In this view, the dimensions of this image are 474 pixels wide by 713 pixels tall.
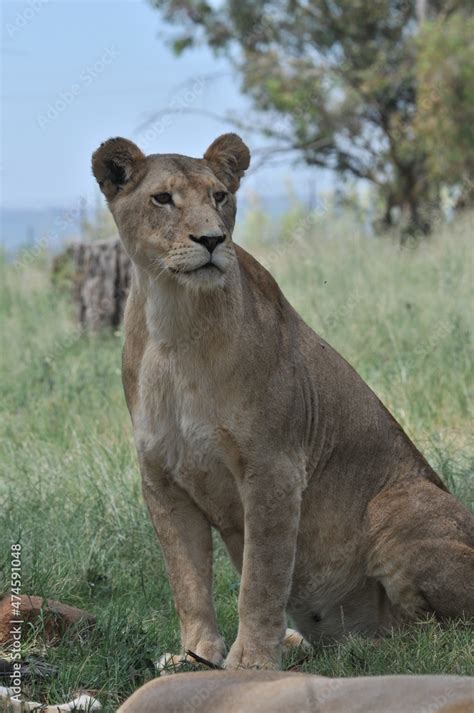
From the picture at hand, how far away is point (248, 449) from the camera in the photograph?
404 centimetres

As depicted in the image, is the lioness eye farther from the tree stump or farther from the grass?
the tree stump

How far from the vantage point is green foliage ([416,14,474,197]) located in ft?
61.0

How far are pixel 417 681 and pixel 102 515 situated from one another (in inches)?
140

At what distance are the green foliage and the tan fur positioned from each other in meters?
16.5

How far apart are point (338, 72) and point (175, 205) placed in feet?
63.9

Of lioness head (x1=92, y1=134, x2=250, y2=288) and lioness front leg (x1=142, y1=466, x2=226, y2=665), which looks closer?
lioness head (x1=92, y1=134, x2=250, y2=288)

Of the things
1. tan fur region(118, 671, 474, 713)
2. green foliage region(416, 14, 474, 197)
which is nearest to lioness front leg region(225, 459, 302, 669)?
tan fur region(118, 671, 474, 713)

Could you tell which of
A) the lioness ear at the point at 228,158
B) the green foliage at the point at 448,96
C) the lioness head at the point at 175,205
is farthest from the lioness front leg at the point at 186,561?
the green foliage at the point at 448,96

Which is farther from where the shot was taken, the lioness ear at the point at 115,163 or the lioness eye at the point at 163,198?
the lioness ear at the point at 115,163

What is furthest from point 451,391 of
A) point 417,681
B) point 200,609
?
point 417,681

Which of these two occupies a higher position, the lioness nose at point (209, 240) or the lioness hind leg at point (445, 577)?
the lioness nose at point (209, 240)

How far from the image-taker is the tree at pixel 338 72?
22500 mm

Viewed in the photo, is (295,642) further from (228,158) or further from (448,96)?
(448,96)

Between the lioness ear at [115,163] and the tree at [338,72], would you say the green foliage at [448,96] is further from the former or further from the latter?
the lioness ear at [115,163]
